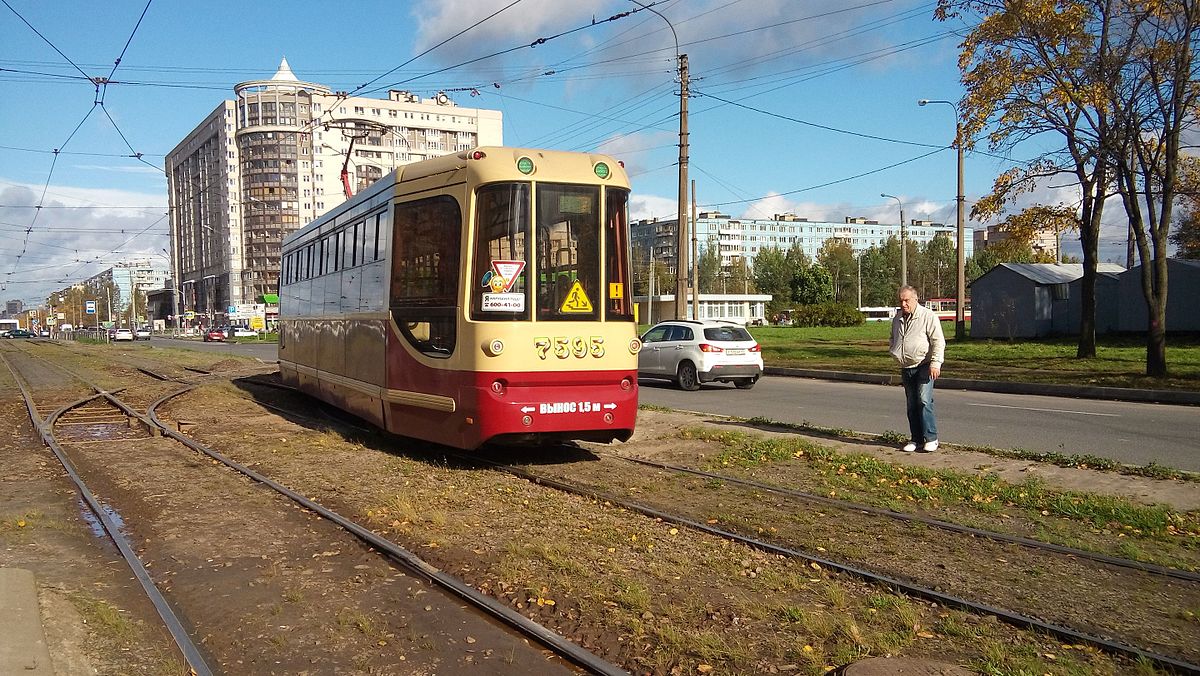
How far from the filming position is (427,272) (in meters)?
9.74

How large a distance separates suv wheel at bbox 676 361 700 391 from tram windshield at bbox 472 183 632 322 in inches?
424

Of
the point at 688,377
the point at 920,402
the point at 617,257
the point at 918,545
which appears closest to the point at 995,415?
the point at 920,402

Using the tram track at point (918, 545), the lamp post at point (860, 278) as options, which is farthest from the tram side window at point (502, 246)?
the lamp post at point (860, 278)

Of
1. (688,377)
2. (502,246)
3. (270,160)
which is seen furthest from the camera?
(270,160)

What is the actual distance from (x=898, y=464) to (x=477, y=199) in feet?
17.0

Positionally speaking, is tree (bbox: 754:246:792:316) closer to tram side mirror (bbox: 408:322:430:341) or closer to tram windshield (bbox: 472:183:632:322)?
tram windshield (bbox: 472:183:632:322)

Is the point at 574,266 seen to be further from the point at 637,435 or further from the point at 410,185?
the point at 637,435

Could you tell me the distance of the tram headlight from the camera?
896 cm

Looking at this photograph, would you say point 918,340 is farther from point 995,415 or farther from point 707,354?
point 707,354

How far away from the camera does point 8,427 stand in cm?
1473

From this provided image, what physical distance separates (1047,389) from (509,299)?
560 inches

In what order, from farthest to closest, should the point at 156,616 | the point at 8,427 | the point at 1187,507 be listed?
the point at 8,427
the point at 1187,507
the point at 156,616

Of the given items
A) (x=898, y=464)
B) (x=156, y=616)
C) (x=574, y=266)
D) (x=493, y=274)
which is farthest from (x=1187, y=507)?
(x=156, y=616)

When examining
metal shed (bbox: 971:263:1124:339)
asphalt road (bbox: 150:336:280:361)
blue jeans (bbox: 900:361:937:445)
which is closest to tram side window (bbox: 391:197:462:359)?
blue jeans (bbox: 900:361:937:445)
